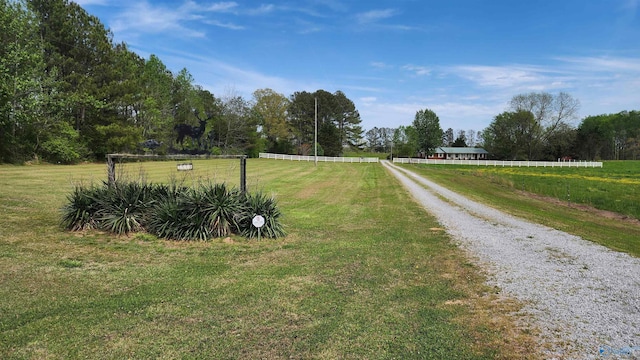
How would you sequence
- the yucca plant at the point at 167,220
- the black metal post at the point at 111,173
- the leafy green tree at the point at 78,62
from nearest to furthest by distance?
the yucca plant at the point at 167,220
the black metal post at the point at 111,173
the leafy green tree at the point at 78,62

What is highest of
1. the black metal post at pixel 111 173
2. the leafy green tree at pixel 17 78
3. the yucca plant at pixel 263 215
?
the leafy green tree at pixel 17 78

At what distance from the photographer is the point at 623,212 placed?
1584 centimetres

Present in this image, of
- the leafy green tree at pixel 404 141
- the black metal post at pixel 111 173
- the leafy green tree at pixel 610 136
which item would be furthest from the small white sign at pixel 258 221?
the leafy green tree at pixel 610 136

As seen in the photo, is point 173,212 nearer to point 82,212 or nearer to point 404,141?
point 82,212

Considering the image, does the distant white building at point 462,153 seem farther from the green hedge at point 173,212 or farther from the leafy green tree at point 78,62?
the green hedge at point 173,212

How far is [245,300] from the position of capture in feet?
14.3

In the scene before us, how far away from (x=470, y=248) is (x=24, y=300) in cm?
716

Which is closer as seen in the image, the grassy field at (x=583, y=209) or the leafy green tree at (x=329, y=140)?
the grassy field at (x=583, y=209)

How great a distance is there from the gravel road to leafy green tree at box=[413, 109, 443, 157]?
88038 millimetres

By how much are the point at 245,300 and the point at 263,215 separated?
3575 mm

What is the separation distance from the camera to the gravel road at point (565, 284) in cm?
340

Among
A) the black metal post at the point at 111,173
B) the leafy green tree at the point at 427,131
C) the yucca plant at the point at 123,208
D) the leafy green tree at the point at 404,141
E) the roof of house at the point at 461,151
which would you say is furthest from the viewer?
the roof of house at the point at 461,151

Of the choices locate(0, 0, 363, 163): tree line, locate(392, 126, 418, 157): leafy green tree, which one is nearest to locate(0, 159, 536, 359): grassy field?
locate(0, 0, 363, 163): tree line

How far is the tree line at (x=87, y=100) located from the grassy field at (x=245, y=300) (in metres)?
25.2
